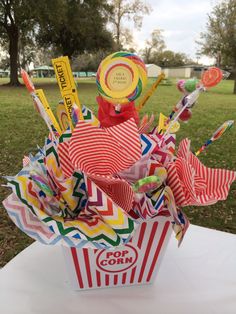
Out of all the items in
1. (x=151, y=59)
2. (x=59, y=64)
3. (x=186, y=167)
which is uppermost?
(x=59, y=64)

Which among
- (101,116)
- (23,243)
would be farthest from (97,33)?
(101,116)

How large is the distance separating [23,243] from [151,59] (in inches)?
1108

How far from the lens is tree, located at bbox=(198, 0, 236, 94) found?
10.2m

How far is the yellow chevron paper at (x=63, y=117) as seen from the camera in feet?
1.84

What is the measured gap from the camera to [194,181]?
503mm

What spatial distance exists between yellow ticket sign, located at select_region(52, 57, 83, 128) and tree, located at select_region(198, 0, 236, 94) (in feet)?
35.7

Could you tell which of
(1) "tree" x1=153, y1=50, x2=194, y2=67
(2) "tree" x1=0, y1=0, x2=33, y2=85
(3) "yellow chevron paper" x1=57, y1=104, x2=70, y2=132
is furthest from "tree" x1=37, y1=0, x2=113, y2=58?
(1) "tree" x1=153, y1=50, x2=194, y2=67

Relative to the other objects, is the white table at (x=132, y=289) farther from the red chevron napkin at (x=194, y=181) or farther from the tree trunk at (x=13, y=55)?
the tree trunk at (x=13, y=55)

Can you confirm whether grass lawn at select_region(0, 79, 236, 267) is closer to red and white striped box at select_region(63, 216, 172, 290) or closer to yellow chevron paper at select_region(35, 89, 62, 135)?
yellow chevron paper at select_region(35, 89, 62, 135)

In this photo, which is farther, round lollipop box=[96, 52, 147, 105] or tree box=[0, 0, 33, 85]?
tree box=[0, 0, 33, 85]

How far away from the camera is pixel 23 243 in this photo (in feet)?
5.50

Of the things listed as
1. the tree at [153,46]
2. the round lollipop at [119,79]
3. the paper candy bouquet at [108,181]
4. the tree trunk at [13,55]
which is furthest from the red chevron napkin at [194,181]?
the tree at [153,46]

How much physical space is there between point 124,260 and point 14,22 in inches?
458

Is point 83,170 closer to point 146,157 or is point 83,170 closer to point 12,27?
point 146,157
